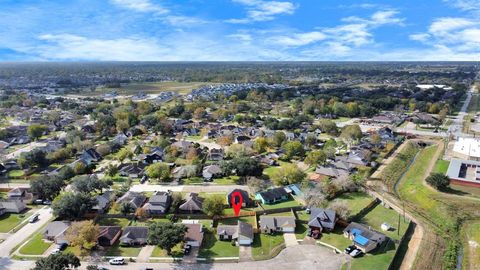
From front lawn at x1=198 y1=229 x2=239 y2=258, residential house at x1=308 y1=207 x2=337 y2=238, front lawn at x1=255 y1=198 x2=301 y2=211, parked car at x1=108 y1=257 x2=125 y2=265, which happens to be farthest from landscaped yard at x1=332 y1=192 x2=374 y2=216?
parked car at x1=108 y1=257 x2=125 y2=265

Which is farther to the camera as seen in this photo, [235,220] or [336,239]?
[235,220]

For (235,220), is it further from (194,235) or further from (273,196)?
(273,196)

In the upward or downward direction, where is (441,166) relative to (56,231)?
upward

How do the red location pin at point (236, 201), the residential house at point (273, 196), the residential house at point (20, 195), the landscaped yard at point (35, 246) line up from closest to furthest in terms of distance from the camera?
the landscaped yard at point (35, 246), the red location pin at point (236, 201), the residential house at point (273, 196), the residential house at point (20, 195)

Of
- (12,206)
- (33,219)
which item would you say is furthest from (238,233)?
(12,206)

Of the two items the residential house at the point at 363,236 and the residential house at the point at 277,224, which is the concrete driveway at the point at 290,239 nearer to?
the residential house at the point at 277,224

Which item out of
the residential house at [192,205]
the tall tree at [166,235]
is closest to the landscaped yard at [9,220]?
the tall tree at [166,235]

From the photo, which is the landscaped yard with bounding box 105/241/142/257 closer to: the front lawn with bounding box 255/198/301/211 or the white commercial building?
the front lawn with bounding box 255/198/301/211
